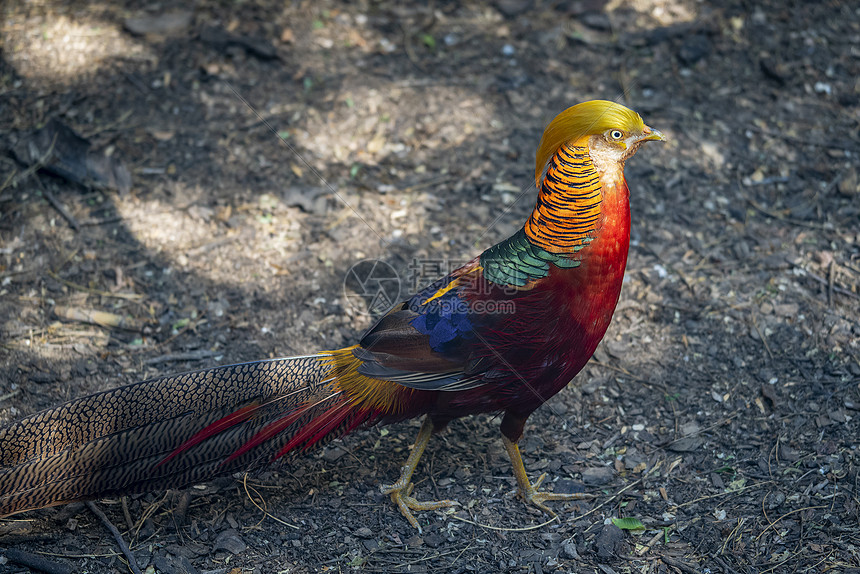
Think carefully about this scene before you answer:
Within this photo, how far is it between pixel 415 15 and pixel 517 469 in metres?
3.89

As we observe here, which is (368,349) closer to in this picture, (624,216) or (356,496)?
(356,496)

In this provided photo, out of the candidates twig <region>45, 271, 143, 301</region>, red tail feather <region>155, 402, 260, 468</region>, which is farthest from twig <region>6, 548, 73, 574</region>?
twig <region>45, 271, 143, 301</region>

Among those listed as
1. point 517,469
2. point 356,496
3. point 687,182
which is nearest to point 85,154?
point 356,496

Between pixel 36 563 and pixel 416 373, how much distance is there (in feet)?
5.00

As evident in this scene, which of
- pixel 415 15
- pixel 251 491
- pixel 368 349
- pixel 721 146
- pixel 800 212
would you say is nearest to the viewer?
pixel 368 349

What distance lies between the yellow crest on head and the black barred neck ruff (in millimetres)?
44

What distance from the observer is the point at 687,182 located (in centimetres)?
439

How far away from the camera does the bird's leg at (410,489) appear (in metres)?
2.86

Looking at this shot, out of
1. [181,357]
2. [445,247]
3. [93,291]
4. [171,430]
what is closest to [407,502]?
[171,430]

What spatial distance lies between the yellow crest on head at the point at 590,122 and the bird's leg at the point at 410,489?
1.30 meters

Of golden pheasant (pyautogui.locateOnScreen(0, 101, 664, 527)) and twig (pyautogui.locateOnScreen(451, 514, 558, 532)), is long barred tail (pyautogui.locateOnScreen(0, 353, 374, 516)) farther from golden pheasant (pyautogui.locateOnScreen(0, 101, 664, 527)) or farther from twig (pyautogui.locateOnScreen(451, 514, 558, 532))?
twig (pyautogui.locateOnScreen(451, 514, 558, 532))

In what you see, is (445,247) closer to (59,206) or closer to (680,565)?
(680,565)

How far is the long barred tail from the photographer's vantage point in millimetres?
2416

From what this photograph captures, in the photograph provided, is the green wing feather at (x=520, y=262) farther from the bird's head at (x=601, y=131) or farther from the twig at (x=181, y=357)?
the twig at (x=181, y=357)
